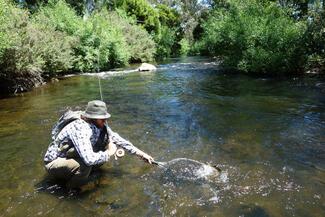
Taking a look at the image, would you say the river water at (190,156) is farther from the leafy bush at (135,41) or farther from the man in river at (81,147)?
the leafy bush at (135,41)

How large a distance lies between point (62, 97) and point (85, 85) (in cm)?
355

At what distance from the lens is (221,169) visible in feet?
21.2

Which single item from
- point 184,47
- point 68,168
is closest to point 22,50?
→ point 68,168

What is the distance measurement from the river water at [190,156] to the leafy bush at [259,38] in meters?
4.63

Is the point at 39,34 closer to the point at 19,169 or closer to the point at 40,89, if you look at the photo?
the point at 40,89

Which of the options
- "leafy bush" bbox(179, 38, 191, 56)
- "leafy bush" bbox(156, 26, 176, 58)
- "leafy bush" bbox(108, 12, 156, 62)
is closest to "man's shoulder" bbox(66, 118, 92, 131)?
"leafy bush" bbox(108, 12, 156, 62)

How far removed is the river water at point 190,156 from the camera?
524cm

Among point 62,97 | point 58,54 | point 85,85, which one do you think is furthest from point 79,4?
point 62,97

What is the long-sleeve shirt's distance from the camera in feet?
17.0

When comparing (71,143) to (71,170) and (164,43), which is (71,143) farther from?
(164,43)

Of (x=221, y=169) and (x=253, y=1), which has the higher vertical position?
(x=253, y=1)

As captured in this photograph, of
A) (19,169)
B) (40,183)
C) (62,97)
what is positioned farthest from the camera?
(62,97)

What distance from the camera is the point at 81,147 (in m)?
5.19

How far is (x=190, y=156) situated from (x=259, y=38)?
14567 mm
